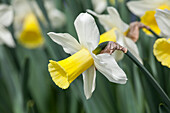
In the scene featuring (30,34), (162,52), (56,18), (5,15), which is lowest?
(30,34)

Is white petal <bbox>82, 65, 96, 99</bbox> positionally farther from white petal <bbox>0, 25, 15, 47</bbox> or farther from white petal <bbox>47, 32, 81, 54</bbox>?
white petal <bbox>0, 25, 15, 47</bbox>

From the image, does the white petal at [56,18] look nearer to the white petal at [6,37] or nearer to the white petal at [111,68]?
the white petal at [6,37]

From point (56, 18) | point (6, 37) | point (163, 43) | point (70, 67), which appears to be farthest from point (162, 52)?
point (56, 18)

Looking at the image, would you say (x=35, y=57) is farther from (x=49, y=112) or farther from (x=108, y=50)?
(x=108, y=50)

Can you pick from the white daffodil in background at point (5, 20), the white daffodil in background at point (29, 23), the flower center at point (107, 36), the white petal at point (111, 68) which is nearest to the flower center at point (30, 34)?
the white daffodil in background at point (29, 23)

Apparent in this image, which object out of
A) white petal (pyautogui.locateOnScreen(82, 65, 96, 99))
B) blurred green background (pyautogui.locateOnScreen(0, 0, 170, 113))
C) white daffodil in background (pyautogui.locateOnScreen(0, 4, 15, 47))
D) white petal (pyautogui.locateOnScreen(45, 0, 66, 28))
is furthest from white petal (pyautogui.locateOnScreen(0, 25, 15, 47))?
white petal (pyautogui.locateOnScreen(82, 65, 96, 99))

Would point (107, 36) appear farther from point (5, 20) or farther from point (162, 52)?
point (5, 20)
